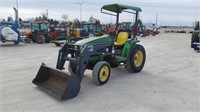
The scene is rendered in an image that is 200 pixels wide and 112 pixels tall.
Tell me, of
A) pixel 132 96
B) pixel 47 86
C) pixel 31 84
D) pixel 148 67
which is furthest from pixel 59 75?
pixel 148 67

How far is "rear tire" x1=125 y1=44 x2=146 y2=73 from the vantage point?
6.43 metres

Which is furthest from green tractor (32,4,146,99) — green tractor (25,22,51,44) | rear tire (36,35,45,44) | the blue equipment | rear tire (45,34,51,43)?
rear tire (45,34,51,43)

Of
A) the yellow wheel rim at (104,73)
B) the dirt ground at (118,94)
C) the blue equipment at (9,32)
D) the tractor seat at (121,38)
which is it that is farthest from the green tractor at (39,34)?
the yellow wheel rim at (104,73)

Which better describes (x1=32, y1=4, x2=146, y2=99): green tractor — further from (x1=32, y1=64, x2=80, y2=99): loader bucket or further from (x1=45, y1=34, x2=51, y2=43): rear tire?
(x1=45, y1=34, x2=51, y2=43): rear tire

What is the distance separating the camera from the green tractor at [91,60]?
4641mm

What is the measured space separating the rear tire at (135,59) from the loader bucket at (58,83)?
2260 millimetres

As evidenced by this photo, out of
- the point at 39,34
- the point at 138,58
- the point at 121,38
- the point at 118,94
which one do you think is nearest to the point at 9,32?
the point at 39,34

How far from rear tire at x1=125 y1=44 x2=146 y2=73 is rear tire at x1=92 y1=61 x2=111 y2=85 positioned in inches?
46.4

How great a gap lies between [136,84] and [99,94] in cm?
119

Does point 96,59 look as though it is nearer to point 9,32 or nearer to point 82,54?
point 82,54

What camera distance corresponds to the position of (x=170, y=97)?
15.1ft

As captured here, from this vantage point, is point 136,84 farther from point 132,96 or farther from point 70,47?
point 70,47

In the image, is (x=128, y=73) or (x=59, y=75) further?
(x=128, y=73)

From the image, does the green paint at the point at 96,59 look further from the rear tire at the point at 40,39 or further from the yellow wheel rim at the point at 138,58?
the rear tire at the point at 40,39
